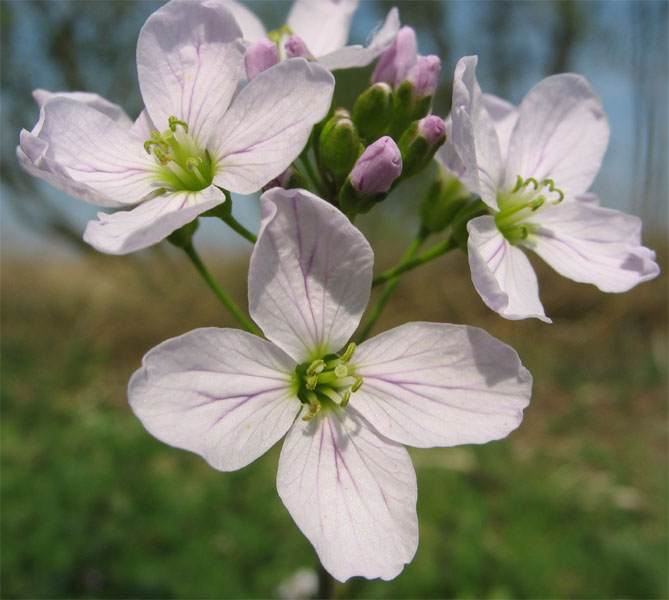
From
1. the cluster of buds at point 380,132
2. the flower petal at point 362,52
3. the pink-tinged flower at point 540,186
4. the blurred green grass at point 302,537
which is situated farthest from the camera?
the blurred green grass at point 302,537

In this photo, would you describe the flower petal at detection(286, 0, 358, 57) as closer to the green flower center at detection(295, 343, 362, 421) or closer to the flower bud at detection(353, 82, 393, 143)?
the flower bud at detection(353, 82, 393, 143)

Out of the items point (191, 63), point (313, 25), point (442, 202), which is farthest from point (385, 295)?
point (313, 25)

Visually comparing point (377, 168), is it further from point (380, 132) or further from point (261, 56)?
point (261, 56)

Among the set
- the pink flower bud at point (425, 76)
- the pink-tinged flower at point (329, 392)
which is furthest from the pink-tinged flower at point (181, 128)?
the pink flower bud at point (425, 76)

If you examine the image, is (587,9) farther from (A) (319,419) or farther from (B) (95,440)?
(A) (319,419)

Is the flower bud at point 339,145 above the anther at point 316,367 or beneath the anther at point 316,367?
above

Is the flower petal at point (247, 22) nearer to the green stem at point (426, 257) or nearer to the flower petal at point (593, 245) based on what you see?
the green stem at point (426, 257)

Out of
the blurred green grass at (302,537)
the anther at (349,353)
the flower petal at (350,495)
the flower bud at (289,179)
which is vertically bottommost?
the blurred green grass at (302,537)
